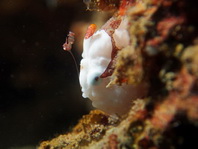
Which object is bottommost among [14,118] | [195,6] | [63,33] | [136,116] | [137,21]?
[136,116]

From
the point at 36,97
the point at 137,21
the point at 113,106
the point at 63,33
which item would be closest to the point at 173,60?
the point at 137,21

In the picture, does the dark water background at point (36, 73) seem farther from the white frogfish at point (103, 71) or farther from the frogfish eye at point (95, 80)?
the frogfish eye at point (95, 80)

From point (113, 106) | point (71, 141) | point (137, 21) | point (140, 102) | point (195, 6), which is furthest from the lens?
point (71, 141)

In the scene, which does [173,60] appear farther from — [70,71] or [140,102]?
[70,71]

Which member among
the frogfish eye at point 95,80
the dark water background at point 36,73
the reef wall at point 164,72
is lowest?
the reef wall at point 164,72

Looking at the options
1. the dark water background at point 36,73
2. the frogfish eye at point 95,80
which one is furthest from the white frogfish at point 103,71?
the dark water background at point 36,73

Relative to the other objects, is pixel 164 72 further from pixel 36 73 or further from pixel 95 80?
pixel 36 73
